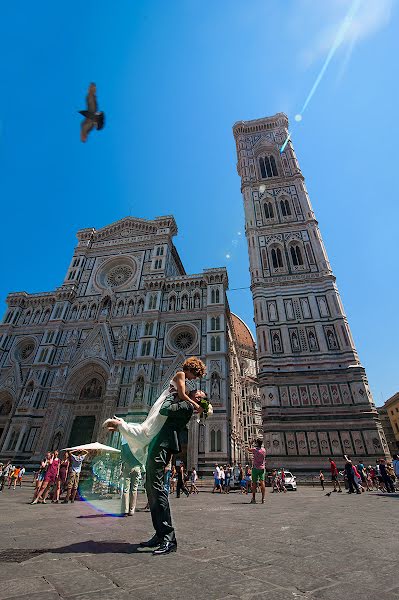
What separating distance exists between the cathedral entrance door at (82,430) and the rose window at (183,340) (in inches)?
333

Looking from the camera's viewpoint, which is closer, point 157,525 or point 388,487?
point 157,525

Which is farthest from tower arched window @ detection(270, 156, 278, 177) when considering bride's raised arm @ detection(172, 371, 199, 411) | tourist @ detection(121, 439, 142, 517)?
bride's raised arm @ detection(172, 371, 199, 411)

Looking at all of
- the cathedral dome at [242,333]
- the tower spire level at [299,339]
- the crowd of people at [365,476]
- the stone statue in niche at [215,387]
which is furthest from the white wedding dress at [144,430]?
the cathedral dome at [242,333]

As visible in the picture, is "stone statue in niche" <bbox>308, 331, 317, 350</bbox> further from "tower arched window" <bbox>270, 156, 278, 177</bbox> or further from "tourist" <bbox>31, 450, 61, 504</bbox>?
"tower arched window" <bbox>270, 156, 278, 177</bbox>

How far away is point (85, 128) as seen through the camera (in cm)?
642

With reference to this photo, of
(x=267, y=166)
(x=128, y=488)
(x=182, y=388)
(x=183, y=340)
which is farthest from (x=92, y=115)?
(x=267, y=166)

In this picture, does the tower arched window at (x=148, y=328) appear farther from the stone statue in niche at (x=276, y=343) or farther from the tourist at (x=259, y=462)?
the tourist at (x=259, y=462)

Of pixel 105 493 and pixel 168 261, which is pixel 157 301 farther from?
pixel 105 493

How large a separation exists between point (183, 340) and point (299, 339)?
29.8ft

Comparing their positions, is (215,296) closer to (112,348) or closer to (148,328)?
(148,328)

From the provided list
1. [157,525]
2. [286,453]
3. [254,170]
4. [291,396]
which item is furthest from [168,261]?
[157,525]

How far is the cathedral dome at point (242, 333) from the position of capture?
53156 mm

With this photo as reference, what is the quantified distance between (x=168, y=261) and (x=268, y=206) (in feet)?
38.0

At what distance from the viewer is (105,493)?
39.2 feet
